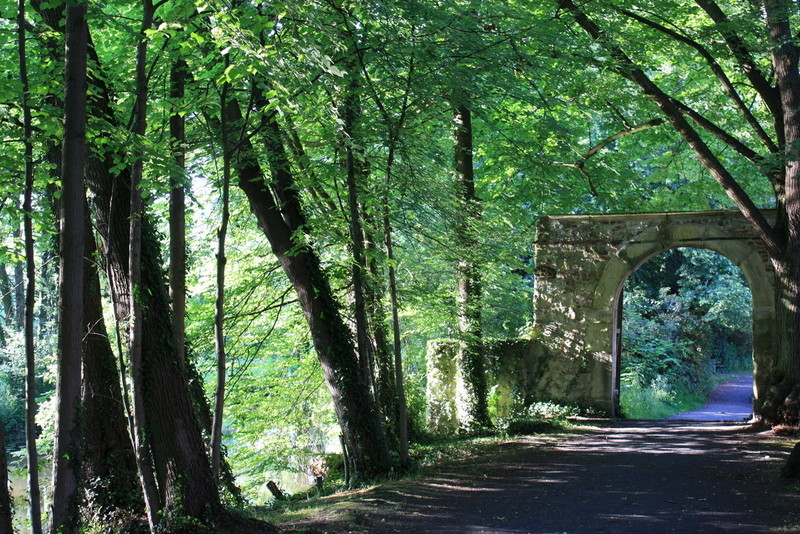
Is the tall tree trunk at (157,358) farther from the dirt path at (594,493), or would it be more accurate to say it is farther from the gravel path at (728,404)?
the gravel path at (728,404)

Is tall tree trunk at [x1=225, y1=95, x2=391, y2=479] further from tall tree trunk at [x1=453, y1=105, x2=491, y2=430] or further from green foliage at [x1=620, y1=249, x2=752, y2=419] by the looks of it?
green foliage at [x1=620, y1=249, x2=752, y2=419]

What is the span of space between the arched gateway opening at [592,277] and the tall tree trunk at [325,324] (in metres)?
4.56

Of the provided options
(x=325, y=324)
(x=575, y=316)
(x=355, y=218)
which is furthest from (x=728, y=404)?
(x=355, y=218)

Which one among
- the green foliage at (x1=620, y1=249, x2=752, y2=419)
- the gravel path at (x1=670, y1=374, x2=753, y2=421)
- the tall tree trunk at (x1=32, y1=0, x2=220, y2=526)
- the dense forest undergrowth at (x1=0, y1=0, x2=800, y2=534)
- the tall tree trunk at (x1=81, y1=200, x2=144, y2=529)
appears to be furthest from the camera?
the green foliage at (x1=620, y1=249, x2=752, y2=419)

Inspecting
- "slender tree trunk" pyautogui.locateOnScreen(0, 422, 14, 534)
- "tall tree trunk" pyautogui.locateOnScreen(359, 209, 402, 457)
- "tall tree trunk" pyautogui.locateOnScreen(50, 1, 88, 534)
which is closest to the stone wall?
"tall tree trunk" pyautogui.locateOnScreen(359, 209, 402, 457)

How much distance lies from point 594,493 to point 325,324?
132 inches

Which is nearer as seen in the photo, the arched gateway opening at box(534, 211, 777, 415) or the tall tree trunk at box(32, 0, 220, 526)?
the tall tree trunk at box(32, 0, 220, 526)

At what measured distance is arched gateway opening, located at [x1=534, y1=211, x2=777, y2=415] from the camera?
458 inches

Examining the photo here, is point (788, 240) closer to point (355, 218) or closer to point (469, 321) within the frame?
point (469, 321)

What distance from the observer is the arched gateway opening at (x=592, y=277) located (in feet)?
38.2

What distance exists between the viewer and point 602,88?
36.7 ft

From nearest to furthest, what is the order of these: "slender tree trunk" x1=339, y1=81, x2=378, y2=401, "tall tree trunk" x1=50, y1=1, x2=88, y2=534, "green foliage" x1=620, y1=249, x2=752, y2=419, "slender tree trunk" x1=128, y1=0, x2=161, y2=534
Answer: "tall tree trunk" x1=50, y1=1, x2=88, y2=534 → "slender tree trunk" x1=128, y1=0, x2=161, y2=534 → "slender tree trunk" x1=339, y1=81, x2=378, y2=401 → "green foliage" x1=620, y1=249, x2=752, y2=419

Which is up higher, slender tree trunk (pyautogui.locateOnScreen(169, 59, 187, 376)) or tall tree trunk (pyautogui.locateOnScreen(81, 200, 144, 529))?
slender tree trunk (pyautogui.locateOnScreen(169, 59, 187, 376))

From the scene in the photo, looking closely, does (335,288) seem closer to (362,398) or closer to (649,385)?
(362,398)
